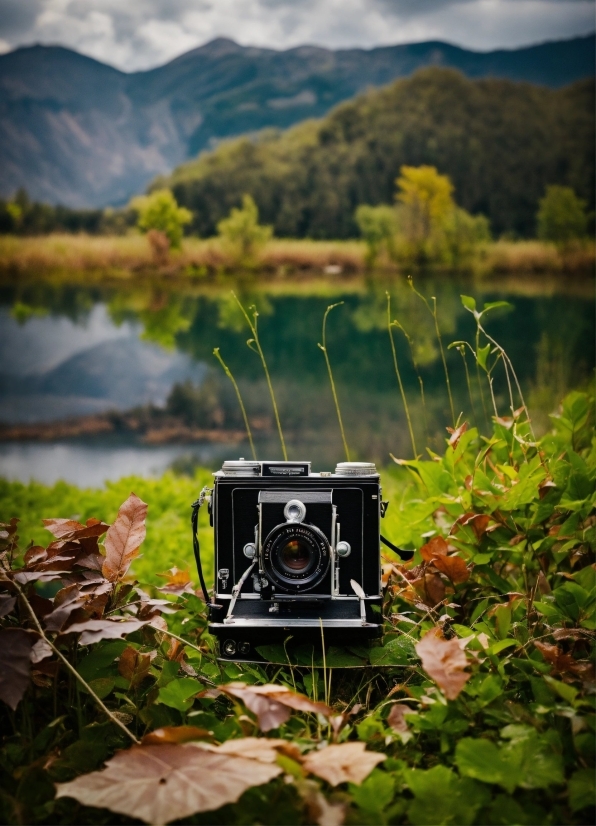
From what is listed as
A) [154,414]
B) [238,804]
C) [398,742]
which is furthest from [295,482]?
[154,414]

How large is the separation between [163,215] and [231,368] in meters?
1.29

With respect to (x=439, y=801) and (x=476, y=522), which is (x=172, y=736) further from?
(x=476, y=522)

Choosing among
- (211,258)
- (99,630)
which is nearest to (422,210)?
(211,258)

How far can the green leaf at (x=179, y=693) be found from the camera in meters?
1.28

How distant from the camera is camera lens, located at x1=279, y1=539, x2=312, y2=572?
4.94ft

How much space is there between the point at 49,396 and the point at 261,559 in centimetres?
394

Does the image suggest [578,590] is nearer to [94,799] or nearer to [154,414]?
[94,799]

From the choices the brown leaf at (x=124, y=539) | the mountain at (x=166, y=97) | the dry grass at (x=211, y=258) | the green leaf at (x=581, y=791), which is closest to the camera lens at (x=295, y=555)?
the brown leaf at (x=124, y=539)

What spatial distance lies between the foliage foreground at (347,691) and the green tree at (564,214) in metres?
4.09

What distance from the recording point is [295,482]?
1540 mm

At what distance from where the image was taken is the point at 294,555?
151 cm

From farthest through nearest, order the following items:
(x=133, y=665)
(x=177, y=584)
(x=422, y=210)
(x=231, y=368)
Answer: (x=422, y=210) < (x=231, y=368) < (x=177, y=584) < (x=133, y=665)

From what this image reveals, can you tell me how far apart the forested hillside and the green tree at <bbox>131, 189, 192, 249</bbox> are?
0.29 feet

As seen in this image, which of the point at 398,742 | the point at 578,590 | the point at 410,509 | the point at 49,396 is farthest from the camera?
the point at 49,396
